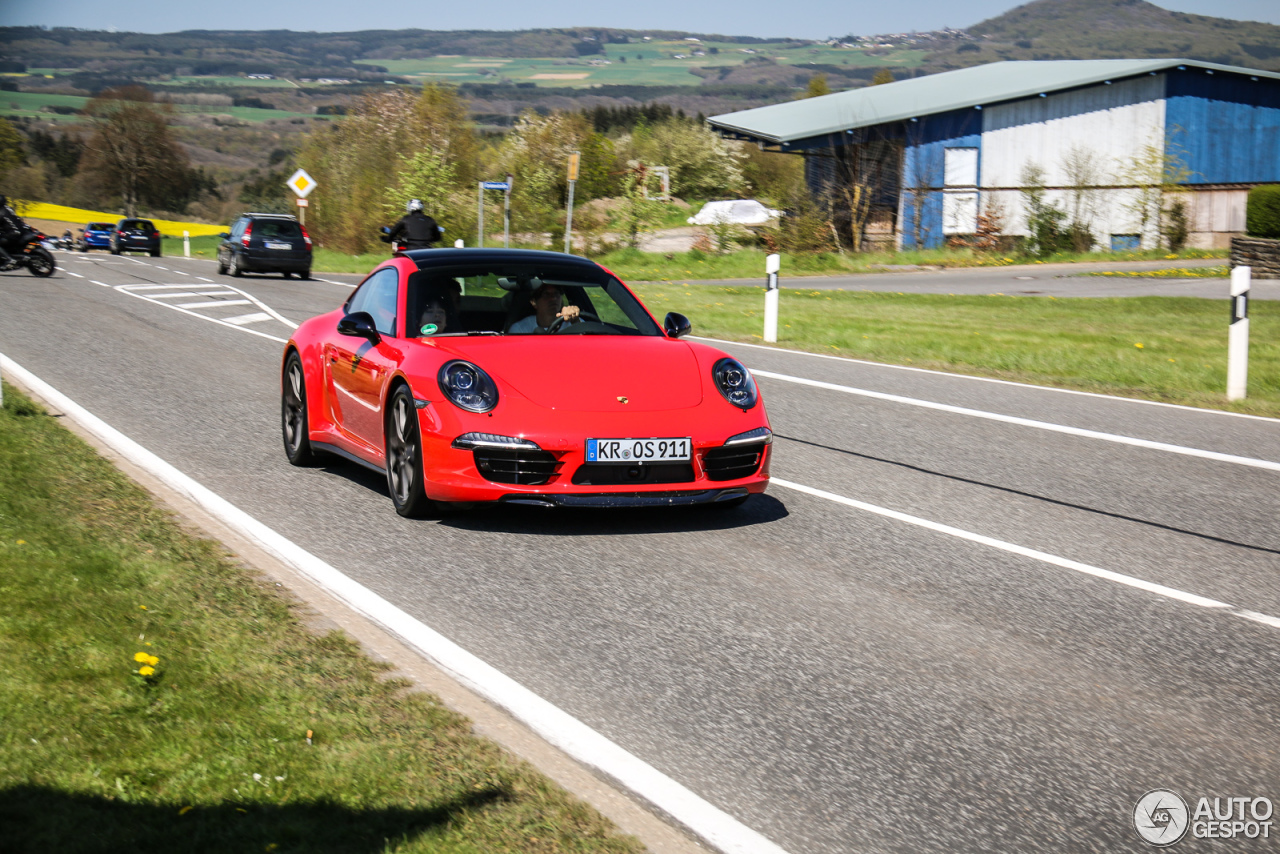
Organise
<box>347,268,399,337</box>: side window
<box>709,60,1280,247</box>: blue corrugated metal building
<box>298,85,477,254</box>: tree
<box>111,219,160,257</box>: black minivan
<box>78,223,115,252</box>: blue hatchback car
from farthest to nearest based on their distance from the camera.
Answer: <box>78,223,115,252</box>: blue hatchback car → <box>111,219,160,257</box>: black minivan → <box>298,85,477,254</box>: tree → <box>709,60,1280,247</box>: blue corrugated metal building → <box>347,268,399,337</box>: side window

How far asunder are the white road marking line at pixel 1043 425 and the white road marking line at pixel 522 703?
6.14 metres

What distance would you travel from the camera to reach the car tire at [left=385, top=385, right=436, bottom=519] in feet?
22.0

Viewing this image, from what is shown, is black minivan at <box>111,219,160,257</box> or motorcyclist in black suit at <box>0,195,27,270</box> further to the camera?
black minivan at <box>111,219,160,257</box>

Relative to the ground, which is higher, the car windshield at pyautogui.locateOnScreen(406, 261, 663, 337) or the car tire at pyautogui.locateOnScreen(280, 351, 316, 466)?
the car windshield at pyautogui.locateOnScreen(406, 261, 663, 337)

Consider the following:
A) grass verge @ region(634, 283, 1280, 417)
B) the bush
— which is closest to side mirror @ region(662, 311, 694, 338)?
grass verge @ region(634, 283, 1280, 417)

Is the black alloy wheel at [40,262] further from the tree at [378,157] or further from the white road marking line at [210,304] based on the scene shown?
the tree at [378,157]

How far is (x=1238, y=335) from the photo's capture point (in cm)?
1182

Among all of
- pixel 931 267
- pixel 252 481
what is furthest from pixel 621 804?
pixel 931 267

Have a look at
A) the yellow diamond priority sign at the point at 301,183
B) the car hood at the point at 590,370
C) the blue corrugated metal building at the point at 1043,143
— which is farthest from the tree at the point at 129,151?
the car hood at the point at 590,370

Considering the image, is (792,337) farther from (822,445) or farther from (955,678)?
(955,678)

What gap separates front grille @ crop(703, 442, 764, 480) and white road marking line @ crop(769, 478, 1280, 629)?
90 centimetres

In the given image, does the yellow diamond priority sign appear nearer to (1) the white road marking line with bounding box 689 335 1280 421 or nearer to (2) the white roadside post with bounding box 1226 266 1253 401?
(1) the white road marking line with bounding box 689 335 1280 421

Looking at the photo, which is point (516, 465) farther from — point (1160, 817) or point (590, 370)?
point (1160, 817)

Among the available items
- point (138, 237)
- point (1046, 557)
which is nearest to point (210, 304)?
point (1046, 557)
